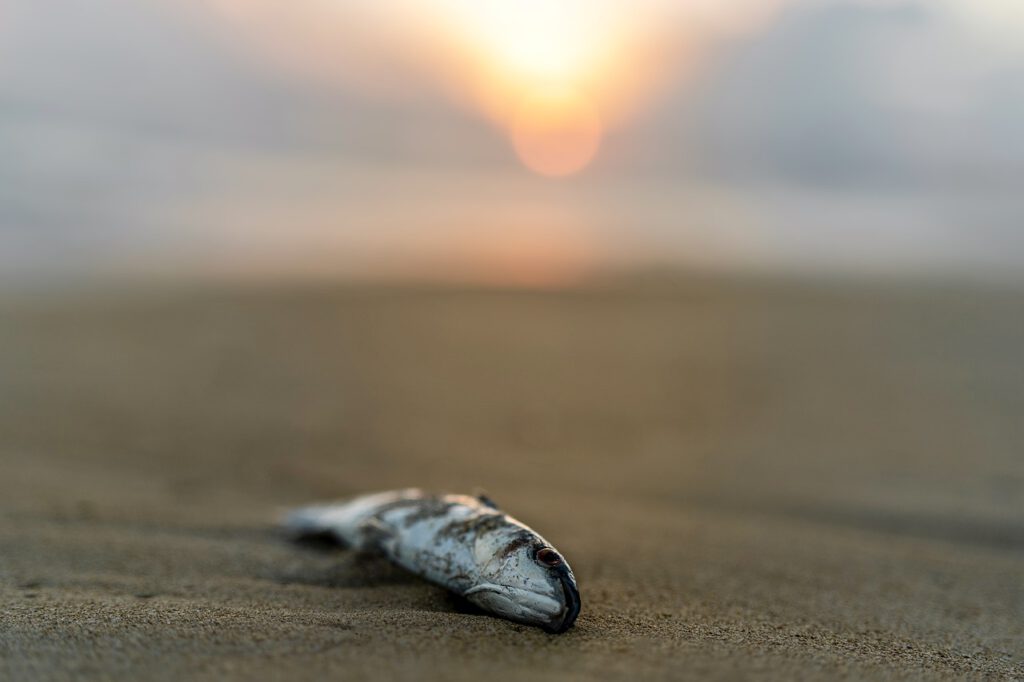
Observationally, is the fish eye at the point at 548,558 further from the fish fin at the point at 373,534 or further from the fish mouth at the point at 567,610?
the fish fin at the point at 373,534

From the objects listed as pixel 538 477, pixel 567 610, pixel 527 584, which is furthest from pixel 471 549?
pixel 538 477

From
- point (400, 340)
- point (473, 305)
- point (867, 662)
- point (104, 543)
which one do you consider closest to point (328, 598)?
point (104, 543)

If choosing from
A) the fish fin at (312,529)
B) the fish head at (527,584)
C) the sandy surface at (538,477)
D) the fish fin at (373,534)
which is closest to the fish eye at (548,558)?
the fish head at (527,584)

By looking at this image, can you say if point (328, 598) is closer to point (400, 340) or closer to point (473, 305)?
point (400, 340)

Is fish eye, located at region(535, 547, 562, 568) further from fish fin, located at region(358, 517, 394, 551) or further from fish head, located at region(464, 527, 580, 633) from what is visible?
fish fin, located at region(358, 517, 394, 551)

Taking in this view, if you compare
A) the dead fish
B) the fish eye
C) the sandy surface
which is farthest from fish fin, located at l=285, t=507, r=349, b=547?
the fish eye

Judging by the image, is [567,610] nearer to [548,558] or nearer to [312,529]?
[548,558]
